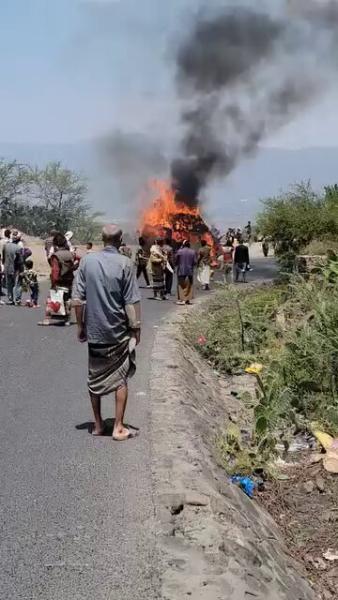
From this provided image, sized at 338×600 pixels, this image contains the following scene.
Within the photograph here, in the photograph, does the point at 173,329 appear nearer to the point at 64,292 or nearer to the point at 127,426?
the point at 64,292

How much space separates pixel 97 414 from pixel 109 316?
863 millimetres

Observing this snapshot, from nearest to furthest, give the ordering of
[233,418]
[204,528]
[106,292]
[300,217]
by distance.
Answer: [204,528] → [106,292] → [233,418] → [300,217]

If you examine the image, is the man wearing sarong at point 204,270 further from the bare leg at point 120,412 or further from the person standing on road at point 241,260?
the bare leg at point 120,412

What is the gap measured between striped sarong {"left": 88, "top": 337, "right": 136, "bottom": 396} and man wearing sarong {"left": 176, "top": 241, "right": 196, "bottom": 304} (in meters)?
11.7

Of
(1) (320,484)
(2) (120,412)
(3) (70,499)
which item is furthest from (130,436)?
(1) (320,484)

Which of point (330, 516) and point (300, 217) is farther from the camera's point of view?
point (300, 217)

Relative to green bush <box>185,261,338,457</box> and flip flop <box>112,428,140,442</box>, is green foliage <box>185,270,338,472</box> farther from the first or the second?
flip flop <box>112,428,140,442</box>

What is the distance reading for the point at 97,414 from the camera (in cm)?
661

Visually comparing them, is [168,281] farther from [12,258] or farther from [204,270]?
[12,258]

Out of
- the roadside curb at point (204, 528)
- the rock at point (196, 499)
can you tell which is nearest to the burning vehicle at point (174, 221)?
the roadside curb at point (204, 528)

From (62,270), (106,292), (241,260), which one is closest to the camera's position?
(106,292)

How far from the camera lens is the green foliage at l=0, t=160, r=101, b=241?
55.1 metres

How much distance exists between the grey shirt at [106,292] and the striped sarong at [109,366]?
8cm

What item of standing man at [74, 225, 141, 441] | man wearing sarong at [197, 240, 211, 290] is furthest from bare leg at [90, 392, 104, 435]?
man wearing sarong at [197, 240, 211, 290]
